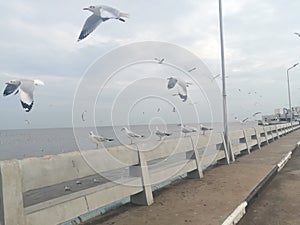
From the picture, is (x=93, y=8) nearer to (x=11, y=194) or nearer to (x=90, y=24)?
(x=90, y=24)

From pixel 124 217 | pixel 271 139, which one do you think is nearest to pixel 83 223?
pixel 124 217

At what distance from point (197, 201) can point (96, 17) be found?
3.86 meters

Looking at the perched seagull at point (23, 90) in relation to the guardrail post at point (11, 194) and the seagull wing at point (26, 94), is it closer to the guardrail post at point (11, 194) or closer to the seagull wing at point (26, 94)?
the seagull wing at point (26, 94)

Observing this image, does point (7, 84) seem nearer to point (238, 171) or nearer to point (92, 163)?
point (92, 163)

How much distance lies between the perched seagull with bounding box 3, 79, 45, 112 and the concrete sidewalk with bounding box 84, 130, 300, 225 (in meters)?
2.40

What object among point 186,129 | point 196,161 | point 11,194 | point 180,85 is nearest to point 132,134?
point 186,129

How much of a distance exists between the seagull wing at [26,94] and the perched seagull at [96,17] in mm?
1262

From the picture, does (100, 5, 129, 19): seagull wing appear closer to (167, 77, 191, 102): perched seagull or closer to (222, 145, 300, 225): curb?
(167, 77, 191, 102): perched seagull

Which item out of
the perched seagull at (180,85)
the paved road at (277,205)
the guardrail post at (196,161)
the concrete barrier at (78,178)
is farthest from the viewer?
the perched seagull at (180,85)

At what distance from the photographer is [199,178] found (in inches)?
328

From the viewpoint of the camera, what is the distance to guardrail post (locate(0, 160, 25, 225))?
3377mm

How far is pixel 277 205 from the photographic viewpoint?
611 cm

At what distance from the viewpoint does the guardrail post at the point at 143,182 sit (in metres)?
5.75

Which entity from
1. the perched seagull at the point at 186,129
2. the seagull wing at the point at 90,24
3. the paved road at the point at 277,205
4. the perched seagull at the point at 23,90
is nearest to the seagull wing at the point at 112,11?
the seagull wing at the point at 90,24
